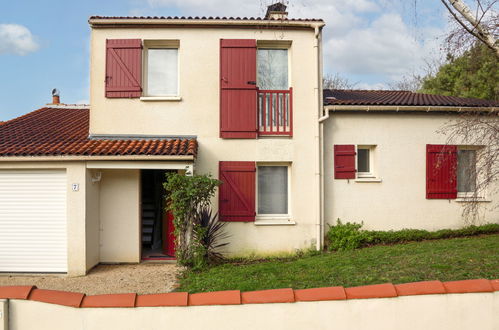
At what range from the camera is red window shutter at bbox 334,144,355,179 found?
406 inches

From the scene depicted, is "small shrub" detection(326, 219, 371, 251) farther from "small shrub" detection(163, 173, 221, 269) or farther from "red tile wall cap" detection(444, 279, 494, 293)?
"red tile wall cap" detection(444, 279, 494, 293)

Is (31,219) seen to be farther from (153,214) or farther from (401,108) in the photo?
(401,108)

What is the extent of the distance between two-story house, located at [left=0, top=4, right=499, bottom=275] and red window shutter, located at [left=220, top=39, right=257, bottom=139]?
0.03 metres

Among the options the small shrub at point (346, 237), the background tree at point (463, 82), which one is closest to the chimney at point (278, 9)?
the small shrub at point (346, 237)

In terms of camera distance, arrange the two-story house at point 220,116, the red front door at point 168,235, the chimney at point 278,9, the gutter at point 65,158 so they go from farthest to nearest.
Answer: the red front door at point 168,235 < the two-story house at point 220,116 < the gutter at point 65,158 < the chimney at point 278,9

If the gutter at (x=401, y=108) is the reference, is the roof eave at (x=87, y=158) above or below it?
below

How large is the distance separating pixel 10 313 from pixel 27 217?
5.85 m

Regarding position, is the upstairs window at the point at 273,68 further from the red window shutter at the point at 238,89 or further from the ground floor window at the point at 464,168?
the ground floor window at the point at 464,168

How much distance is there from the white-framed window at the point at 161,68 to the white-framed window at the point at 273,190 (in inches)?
123

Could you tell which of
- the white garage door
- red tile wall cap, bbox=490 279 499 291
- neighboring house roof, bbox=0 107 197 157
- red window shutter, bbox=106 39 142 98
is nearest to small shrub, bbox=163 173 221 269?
neighboring house roof, bbox=0 107 197 157

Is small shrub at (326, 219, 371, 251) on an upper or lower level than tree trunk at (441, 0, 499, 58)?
lower

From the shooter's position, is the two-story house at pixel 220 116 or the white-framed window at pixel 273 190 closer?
the two-story house at pixel 220 116

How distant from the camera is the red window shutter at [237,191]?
9.82 metres

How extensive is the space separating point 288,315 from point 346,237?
251 inches
